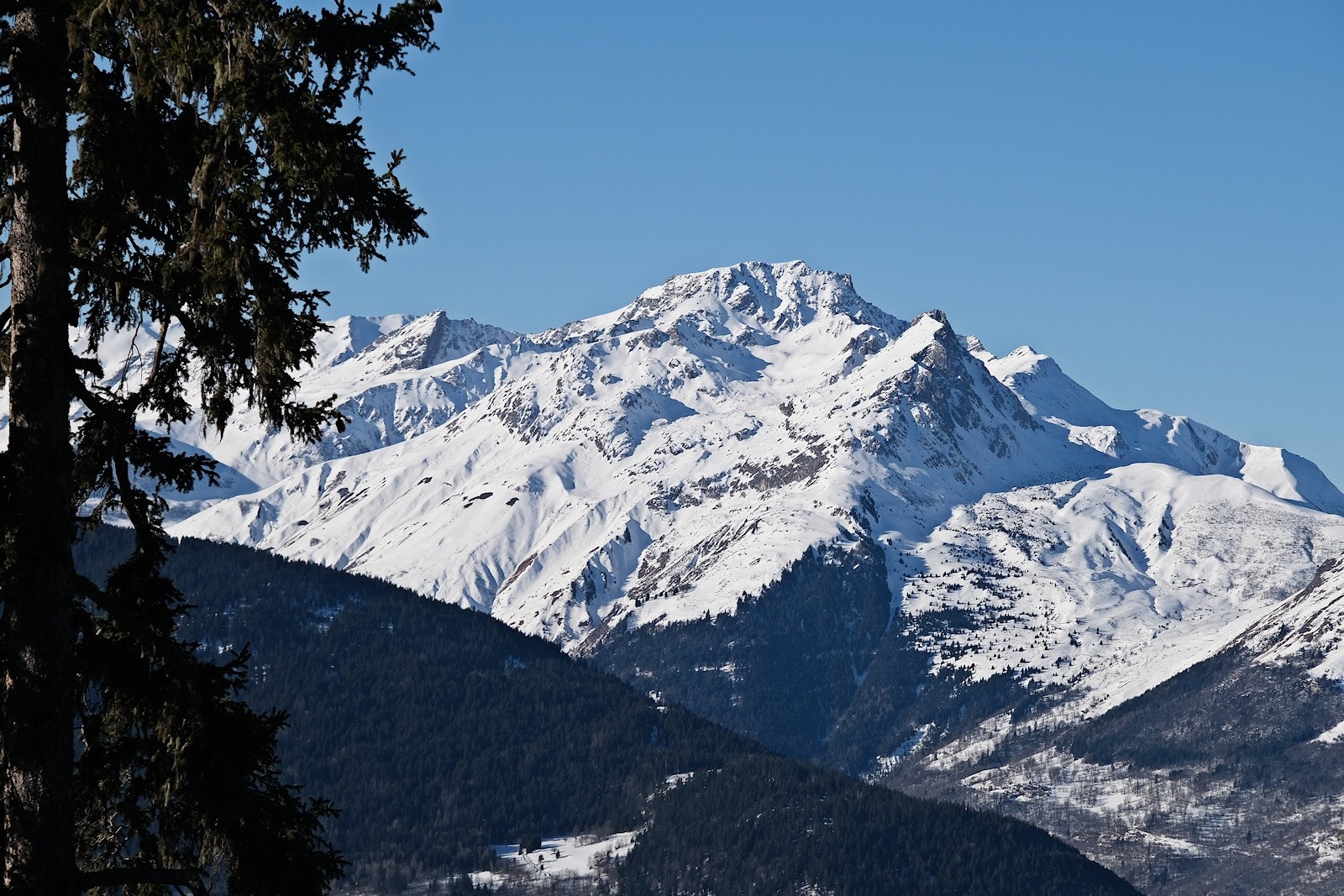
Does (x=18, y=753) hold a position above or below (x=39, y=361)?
below

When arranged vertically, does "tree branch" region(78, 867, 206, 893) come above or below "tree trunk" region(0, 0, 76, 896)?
below

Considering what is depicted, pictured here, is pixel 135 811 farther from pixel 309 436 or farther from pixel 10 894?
pixel 309 436

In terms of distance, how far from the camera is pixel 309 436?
2130 centimetres

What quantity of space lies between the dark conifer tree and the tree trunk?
2 centimetres

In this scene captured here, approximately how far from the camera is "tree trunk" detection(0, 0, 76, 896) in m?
19.0

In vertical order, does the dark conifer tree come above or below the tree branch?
above

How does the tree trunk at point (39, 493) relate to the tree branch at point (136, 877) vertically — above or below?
above

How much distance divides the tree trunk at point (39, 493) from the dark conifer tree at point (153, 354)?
0.02 m

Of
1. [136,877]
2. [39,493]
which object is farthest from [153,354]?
Result: [136,877]

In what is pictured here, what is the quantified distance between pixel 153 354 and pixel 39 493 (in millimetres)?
2275

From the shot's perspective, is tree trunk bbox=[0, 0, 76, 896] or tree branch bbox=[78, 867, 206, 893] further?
tree branch bbox=[78, 867, 206, 893]

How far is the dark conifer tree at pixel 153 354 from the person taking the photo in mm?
19266

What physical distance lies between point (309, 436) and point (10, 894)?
6.17 meters

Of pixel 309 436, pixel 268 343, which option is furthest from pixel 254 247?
pixel 309 436
